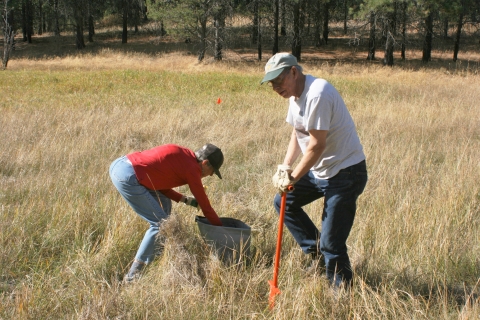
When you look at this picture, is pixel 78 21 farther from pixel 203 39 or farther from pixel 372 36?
pixel 372 36

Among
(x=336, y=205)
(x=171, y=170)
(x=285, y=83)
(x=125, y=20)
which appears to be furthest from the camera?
(x=125, y=20)

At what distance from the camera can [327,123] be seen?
2727mm

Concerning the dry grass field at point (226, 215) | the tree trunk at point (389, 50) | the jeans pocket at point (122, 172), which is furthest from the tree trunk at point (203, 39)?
the jeans pocket at point (122, 172)

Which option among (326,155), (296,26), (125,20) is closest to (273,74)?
(326,155)

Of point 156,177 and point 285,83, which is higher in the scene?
point 285,83

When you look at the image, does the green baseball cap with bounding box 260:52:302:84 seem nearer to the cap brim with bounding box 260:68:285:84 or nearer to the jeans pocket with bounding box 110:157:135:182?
the cap brim with bounding box 260:68:285:84

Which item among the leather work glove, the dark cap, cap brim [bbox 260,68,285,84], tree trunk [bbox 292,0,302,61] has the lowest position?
the leather work glove

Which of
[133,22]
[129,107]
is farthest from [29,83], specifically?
[133,22]

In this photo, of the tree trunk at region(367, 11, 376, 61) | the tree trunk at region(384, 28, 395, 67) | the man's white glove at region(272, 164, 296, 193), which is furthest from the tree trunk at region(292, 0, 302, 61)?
the man's white glove at region(272, 164, 296, 193)

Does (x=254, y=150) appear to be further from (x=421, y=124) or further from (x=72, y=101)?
(x=72, y=101)

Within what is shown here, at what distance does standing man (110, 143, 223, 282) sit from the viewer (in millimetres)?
3295

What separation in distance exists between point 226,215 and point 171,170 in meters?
1.21

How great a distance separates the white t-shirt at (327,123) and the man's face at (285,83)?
3.7 inches

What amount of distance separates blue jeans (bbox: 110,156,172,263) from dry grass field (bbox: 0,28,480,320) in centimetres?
13
